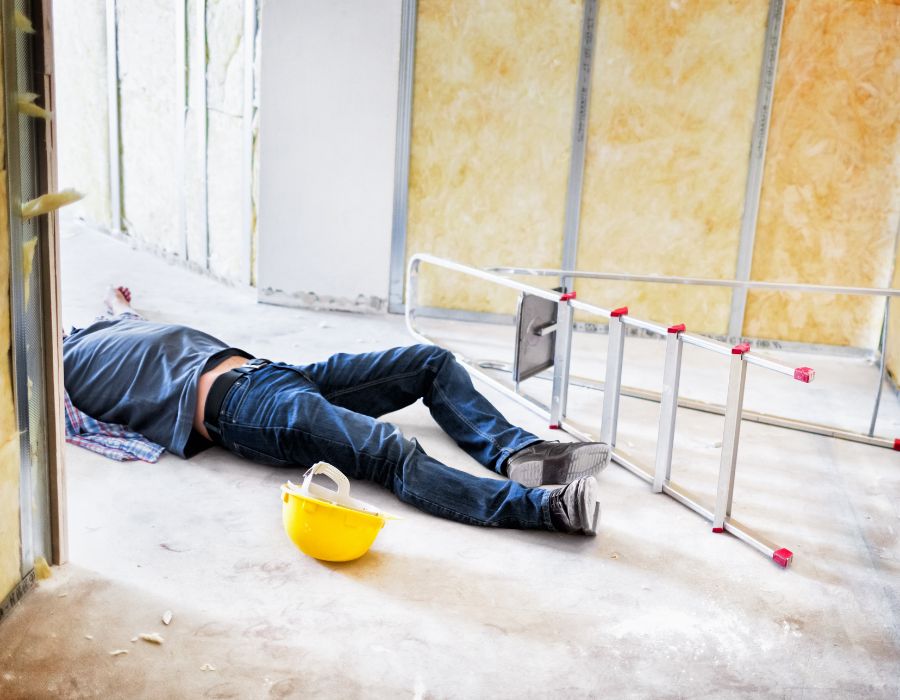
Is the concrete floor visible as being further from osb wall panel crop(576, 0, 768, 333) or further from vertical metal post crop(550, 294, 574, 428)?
osb wall panel crop(576, 0, 768, 333)

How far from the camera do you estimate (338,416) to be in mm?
2701

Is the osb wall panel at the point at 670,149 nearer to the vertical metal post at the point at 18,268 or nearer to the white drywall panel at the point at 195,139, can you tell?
the white drywall panel at the point at 195,139

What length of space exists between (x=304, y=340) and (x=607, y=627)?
3.10 m

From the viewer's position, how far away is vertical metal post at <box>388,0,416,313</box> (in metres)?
5.41

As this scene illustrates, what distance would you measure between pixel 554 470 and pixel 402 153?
3.20m

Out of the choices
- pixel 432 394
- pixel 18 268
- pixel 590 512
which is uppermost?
pixel 18 268

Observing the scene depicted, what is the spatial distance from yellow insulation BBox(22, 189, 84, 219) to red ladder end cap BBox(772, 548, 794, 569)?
2055 millimetres

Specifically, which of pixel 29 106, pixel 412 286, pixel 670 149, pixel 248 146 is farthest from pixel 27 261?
pixel 670 149

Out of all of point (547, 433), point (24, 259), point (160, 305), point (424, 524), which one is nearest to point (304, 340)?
point (160, 305)

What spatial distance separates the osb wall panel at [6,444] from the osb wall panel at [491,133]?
153 inches

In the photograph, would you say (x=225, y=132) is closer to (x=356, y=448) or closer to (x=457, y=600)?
(x=356, y=448)

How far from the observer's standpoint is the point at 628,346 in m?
5.39

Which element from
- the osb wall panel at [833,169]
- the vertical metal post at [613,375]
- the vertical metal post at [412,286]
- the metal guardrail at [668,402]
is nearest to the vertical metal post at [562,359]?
the metal guardrail at [668,402]

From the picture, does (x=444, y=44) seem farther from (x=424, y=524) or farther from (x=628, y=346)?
(x=424, y=524)
